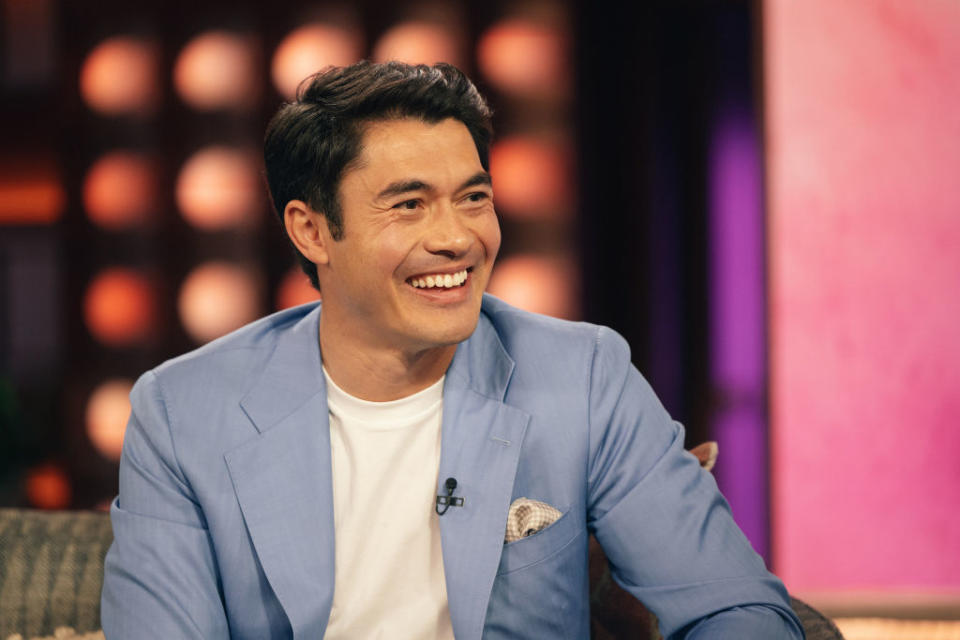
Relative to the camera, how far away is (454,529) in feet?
5.15

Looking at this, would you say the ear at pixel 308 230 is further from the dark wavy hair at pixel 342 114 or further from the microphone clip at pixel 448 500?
the microphone clip at pixel 448 500

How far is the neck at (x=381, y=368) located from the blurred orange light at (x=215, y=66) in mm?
2812

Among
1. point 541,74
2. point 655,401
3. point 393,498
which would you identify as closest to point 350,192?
point 393,498

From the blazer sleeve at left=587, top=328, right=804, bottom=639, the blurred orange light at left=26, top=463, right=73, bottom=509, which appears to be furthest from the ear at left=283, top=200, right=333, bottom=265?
the blurred orange light at left=26, top=463, right=73, bottom=509

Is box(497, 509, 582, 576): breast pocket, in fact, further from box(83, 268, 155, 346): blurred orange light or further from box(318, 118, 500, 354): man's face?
box(83, 268, 155, 346): blurred orange light

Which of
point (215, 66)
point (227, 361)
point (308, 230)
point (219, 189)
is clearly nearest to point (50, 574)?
point (227, 361)

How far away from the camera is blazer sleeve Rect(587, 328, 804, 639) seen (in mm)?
1477

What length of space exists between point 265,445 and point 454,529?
1.21 ft

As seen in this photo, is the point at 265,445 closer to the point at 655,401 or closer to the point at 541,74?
the point at 655,401

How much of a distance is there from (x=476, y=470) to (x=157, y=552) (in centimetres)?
56

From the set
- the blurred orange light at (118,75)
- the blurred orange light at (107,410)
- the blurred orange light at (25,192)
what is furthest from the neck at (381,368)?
the blurred orange light at (25,192)

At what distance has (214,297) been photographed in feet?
14.0

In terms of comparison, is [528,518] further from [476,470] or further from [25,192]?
[25,192]

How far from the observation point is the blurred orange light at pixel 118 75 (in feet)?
13.7
